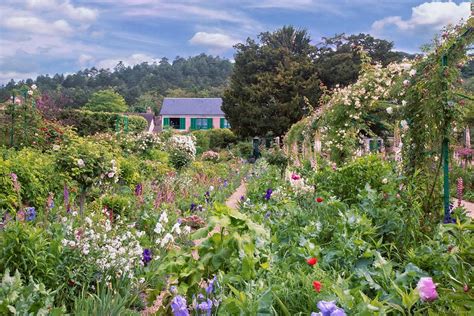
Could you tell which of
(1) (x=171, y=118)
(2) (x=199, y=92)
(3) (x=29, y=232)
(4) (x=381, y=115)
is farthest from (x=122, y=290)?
(2) (x=199, y=92)

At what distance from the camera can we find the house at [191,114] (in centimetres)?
4634

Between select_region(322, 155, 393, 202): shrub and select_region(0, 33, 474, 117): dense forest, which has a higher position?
select_region(0, 33, 474, 117): dense forest

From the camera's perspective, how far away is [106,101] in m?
46.4

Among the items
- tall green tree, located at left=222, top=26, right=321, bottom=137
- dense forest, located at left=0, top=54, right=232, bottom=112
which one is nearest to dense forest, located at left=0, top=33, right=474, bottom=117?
dense forest, located at left=0, top=54, right=232, bottom=112

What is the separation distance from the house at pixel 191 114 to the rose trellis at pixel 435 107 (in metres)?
41.8

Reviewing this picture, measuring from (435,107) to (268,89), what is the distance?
22.7 meters

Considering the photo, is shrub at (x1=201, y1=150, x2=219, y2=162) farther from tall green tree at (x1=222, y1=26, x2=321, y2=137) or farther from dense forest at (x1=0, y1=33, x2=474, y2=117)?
dense forest at (x1=0, y1=33, x2=474, y2=117)

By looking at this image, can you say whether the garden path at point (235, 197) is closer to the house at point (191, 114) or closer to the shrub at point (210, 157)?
the shrub at point (210, 157)

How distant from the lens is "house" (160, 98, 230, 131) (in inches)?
1825

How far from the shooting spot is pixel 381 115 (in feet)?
36.5

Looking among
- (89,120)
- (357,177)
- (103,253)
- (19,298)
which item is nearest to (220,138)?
(89,120)

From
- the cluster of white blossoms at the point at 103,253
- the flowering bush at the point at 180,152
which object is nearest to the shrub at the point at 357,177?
the cluster of white blossoms at the point at 103,253

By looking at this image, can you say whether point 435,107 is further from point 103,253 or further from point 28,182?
point 28,182

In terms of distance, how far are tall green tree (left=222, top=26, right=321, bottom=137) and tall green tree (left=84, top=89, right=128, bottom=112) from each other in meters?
19.8
